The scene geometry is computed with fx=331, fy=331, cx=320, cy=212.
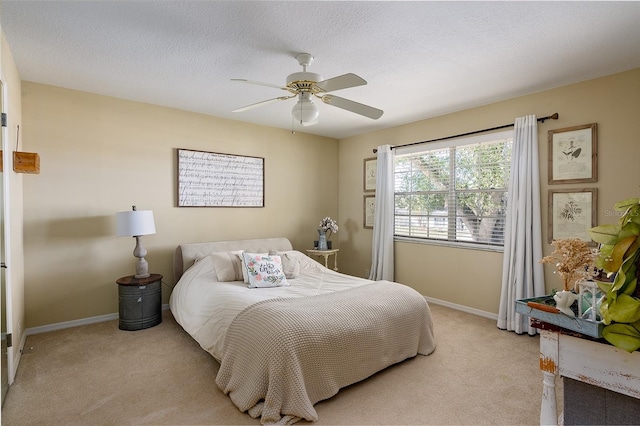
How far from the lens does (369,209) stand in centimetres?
540

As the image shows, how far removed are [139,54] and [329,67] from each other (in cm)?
158

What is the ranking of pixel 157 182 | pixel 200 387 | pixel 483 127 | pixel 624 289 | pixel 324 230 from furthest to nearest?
1. pixel 324 230
2. pixel 157 182
3. pixel 483 127
4. pixel 200 387
5. pixel 624 289

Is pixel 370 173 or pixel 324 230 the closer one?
pixel 324 230

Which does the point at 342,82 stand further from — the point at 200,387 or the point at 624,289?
the point at 200,387

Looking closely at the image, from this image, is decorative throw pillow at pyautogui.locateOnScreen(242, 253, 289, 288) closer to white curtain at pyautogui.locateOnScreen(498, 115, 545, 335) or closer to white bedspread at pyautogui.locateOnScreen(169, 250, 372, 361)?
white bedspread at pyautogui.locateOnScreen(169, 250, 372, 361)

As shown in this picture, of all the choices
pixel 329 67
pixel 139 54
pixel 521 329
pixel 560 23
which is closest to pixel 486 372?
pixel 521 329

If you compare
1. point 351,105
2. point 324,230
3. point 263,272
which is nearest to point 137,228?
point 263,272

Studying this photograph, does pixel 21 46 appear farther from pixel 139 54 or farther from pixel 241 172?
pixel 241 172

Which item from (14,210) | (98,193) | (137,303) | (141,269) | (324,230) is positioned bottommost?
(137,303)

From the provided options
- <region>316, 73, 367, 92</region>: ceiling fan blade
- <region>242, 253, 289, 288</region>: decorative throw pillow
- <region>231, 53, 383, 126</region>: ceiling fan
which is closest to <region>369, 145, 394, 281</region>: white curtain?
<region>242, 253, 289, 288</region>: decorative throw pillow

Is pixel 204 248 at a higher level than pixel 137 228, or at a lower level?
lower

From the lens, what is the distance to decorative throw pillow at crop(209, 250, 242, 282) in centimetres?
348

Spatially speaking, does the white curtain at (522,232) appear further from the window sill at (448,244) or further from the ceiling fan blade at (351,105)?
the ceiling fan blade at (351,105)

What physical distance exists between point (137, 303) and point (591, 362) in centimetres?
378
